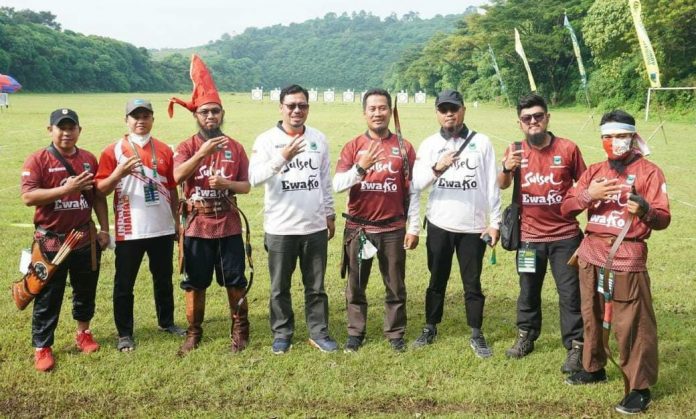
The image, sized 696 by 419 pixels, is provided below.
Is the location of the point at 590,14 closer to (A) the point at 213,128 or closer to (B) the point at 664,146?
(B) the point at 664,146

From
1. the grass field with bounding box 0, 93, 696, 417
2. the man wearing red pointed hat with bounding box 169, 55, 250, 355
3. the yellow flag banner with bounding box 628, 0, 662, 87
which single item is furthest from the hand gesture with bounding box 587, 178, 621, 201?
the yellow flag banner with bounding box 628, 0, 662, 87

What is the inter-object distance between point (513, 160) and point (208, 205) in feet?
7.81

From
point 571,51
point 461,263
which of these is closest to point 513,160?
point 461,263

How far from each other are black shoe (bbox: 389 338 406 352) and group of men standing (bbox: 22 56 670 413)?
12 mm

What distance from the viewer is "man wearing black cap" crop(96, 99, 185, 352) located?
16.8ft

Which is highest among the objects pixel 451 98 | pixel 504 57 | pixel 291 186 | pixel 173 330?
pixel 504 57

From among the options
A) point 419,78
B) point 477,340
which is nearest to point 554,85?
point 419,78

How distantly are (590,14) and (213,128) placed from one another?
132 ft

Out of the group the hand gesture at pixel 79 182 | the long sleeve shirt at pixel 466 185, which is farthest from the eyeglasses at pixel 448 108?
the hand gesture at pixel 79 182

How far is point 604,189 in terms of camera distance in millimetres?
4082

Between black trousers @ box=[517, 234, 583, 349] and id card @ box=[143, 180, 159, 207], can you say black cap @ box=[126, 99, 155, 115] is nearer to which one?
id card @ box=[143, 180, 159, 207]

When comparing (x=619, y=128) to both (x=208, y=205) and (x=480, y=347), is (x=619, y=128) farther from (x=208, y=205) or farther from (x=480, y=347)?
(x=208, y=205)

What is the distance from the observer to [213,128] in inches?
202

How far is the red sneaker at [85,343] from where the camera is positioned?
5.30m
